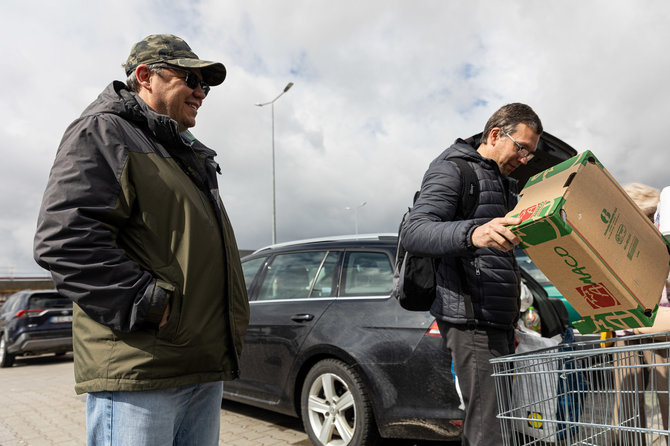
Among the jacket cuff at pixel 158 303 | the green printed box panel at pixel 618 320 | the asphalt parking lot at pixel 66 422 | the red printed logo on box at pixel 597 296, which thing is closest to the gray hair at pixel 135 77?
the jacket cuff at pixel 158 303

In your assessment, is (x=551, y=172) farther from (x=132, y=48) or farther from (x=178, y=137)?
(x=132, y=48)

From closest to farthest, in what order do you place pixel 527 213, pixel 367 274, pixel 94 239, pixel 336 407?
pixel 94 239 → pixel 527 213 → pixel 336 407 → pixel 367 274

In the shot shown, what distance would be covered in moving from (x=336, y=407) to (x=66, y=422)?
11.0 ft

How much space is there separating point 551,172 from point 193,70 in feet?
4.66

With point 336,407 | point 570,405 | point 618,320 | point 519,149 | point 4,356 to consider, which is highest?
point 519,149

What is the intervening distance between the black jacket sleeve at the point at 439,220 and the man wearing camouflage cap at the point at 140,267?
758 millimetres

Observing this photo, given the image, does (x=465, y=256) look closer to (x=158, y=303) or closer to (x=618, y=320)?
(x=618, y=320)

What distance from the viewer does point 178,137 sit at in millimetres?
1709

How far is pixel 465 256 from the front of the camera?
211 centimetres

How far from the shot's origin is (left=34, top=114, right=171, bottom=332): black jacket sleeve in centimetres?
140

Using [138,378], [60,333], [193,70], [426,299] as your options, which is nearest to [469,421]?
[426,299]

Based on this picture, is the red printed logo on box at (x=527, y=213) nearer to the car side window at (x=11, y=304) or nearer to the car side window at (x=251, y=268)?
the car side window at (x=251, y=268)

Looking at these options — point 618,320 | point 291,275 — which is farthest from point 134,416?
point 291,275

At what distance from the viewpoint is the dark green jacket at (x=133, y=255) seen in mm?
1402
